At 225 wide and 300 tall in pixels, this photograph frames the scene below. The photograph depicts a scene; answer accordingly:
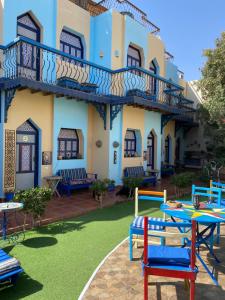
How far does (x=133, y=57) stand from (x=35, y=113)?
20.7 feet

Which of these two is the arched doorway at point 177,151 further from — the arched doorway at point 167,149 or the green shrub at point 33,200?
the green shrub at point 33,200

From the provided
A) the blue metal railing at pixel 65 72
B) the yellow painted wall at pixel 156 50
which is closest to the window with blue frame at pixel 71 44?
the blue metal railing at pixel 65 72

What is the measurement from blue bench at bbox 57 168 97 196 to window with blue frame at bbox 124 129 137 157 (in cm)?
245

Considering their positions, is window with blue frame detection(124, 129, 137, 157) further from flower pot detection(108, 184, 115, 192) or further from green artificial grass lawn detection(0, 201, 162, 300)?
green artificial grass lawn detection(0, 201, 162, 300)

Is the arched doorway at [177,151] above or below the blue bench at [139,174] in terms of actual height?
above

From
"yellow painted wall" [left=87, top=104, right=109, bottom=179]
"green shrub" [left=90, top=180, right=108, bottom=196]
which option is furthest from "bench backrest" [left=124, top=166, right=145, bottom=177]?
"green shrub" [left=90, top=180, right=108, bottom=196]

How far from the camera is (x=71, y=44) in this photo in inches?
435

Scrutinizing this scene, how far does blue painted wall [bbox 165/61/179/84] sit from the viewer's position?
16836mm

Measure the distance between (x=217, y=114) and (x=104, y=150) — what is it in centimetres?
479

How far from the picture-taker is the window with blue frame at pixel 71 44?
35.2 ft

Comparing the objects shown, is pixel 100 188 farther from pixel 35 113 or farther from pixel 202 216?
pixel 202 216

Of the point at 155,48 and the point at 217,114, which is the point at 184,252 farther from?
the point at 155,48

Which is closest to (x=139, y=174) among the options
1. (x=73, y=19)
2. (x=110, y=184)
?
(x=110, y=184)

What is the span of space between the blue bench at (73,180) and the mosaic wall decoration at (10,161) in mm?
1895
